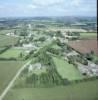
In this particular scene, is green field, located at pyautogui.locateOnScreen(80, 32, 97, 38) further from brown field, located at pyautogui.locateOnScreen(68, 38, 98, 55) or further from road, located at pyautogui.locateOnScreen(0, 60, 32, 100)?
road, located at pyautogui.locateOnScreen(0, 60, 32, 100)

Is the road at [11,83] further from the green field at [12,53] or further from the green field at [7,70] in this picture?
the green field at [12,53]

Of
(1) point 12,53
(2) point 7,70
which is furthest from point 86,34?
(2) point 7,70

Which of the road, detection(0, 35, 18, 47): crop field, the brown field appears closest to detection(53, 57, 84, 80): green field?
the brown field

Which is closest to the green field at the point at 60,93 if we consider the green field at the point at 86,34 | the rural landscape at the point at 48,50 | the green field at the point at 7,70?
the rural landscape at the point at 48,50

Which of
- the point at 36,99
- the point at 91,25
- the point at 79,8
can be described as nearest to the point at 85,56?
the point at 91,25

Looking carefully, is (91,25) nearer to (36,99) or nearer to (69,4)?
(69,4)

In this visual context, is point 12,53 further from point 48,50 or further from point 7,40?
point 48,50

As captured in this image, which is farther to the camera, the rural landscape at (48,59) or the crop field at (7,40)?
the crop field at (7,40)
